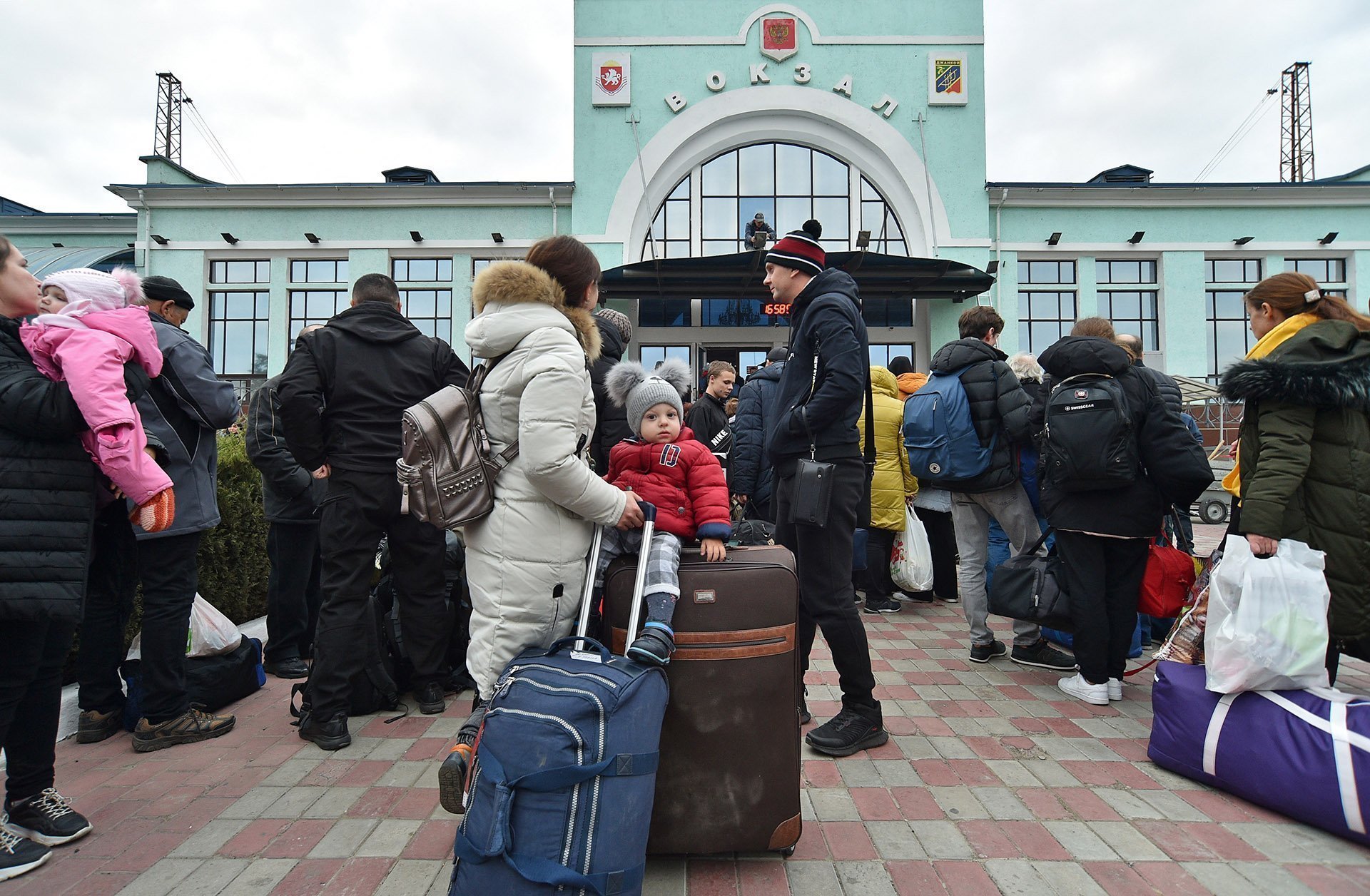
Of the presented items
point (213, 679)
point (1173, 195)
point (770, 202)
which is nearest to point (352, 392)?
point (213, 679)

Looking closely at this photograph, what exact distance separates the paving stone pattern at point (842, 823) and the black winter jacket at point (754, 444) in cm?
183

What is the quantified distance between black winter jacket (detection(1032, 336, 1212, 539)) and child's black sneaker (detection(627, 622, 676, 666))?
8.63 feet

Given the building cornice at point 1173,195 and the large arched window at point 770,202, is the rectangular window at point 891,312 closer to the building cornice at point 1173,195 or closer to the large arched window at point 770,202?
the large arched window at point 770,202

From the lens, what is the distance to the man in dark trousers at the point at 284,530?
3.97m

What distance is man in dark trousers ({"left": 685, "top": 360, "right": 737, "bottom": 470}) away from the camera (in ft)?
19.8

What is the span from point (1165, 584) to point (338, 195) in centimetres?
1823

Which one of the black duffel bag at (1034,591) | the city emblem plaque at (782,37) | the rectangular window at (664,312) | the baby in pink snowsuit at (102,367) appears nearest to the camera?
the baby in pink snowsuit at (102,367)

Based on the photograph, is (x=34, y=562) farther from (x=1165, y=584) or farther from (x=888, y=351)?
(x=888, y=351)

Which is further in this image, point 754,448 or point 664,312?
point 664,312

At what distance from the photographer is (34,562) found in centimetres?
224

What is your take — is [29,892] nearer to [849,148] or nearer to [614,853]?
[614,853]

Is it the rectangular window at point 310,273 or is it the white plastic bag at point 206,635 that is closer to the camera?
the white plastic bag at point 206,635

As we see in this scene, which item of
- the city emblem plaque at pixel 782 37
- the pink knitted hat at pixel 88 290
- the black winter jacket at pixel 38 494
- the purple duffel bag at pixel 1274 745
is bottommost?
the purple duffel bag at pixel 1274 745

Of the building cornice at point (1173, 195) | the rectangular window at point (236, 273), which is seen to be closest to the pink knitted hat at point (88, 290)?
the rectangular window at point (236, 273)
